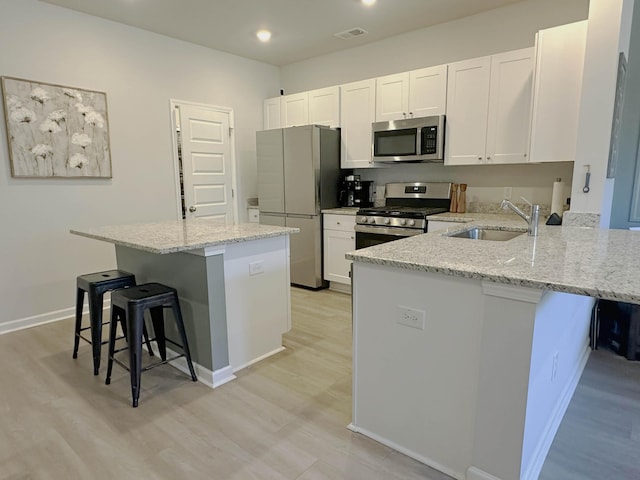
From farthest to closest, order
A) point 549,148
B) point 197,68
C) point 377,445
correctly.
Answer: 1. point 197,68
2. point 549,148
3. point 377,445

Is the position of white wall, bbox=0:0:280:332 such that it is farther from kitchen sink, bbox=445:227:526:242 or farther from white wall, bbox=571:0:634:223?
white wall, bbox=571:0:634:223

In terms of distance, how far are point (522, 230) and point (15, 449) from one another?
319cm

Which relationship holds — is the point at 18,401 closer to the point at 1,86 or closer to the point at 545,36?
the point at 1,86

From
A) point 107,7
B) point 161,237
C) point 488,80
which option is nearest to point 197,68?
point 107,7

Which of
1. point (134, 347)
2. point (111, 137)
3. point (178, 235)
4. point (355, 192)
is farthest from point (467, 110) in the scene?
point (111, 137)

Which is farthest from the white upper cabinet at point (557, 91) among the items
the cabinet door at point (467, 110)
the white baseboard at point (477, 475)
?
the white baseboard at point (477, 475)

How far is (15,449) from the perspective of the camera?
1807mm

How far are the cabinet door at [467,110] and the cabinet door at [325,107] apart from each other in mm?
1315

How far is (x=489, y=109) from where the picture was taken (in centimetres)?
336

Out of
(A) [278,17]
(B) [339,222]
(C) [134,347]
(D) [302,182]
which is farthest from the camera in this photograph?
(D) [302,182]

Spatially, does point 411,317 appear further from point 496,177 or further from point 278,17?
point 278,17

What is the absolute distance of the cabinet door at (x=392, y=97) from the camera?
3.85m

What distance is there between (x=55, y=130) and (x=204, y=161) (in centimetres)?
154

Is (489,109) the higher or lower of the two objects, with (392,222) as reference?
higher
